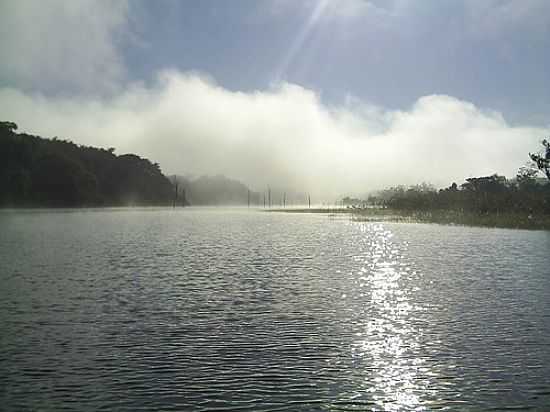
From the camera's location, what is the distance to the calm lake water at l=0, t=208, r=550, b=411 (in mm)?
11148

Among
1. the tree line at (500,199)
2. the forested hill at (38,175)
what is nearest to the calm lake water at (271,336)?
the tree line at (500,199)

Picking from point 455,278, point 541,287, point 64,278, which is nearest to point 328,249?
point 455,278

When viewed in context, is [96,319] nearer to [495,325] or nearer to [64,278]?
[64,278]

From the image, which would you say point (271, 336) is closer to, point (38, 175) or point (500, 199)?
point (500, 199)

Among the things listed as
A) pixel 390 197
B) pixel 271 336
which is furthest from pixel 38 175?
pixel 271 336

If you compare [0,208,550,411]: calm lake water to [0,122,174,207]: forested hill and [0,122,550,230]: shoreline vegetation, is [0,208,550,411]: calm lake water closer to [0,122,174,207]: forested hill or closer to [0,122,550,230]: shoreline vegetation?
[0,122,550,230]: shoreline vegetation

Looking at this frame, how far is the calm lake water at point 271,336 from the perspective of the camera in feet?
36.6

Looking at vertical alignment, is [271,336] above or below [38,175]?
below

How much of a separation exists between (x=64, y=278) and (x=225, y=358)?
1576 centimetres

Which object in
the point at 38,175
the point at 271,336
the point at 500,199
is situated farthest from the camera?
the point at 38,175

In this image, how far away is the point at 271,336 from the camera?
1577cm

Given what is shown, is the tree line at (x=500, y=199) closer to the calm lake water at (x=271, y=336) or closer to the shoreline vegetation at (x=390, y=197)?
the shoreline vegetation at (x=390, y=197)

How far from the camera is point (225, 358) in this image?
13.6m

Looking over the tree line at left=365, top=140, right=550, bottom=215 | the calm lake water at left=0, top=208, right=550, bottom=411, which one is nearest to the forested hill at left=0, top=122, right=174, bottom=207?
the tree line at left=365, top=140, right=550, bottom=215
